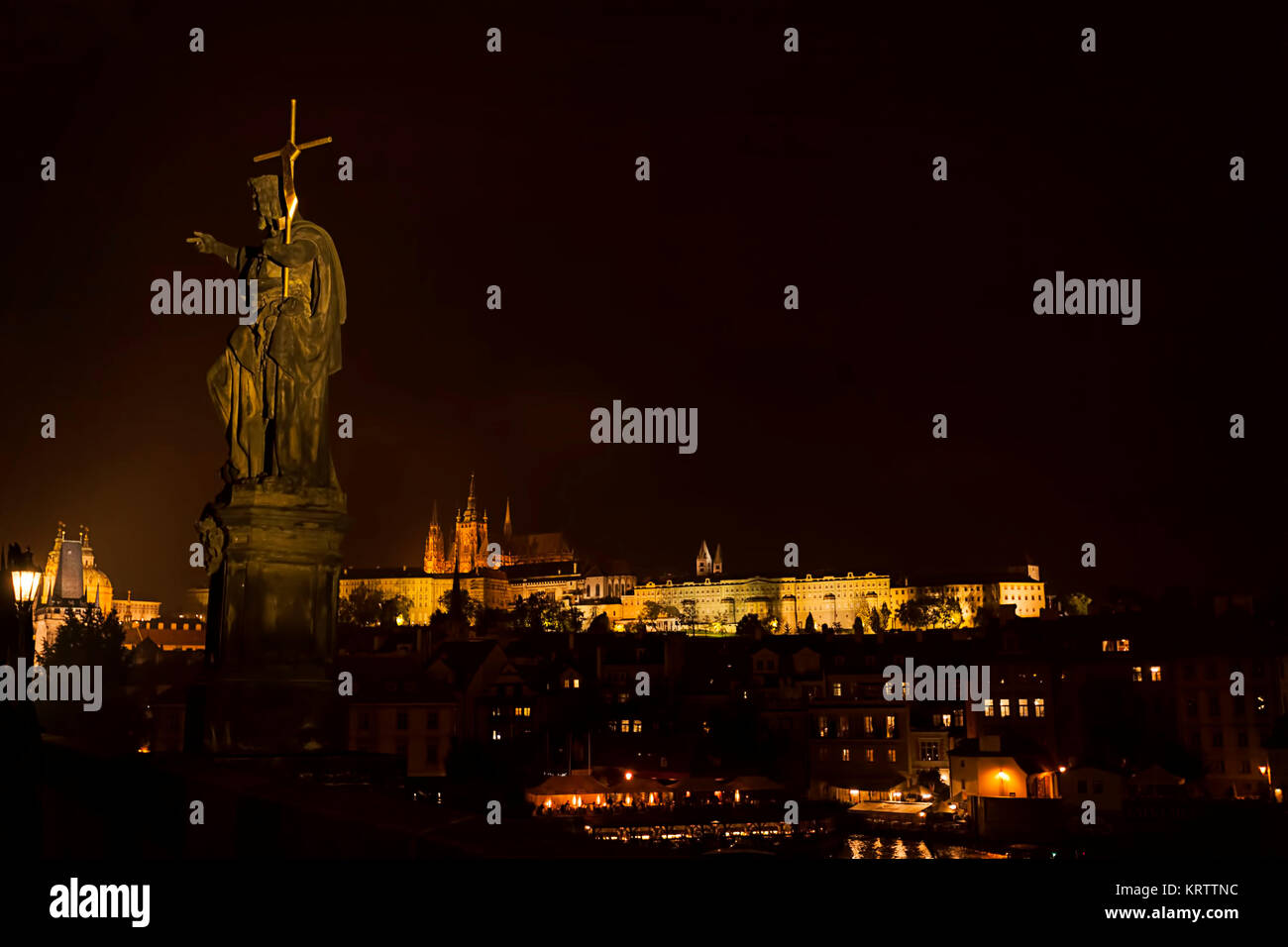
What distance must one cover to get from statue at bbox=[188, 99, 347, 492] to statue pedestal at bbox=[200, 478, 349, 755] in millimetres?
291

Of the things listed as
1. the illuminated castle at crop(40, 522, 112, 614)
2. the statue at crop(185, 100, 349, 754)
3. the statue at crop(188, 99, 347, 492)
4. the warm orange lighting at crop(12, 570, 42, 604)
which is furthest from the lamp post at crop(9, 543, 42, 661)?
the illuminated castle at crop(40, 522, 112, 614)

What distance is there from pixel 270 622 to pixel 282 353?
225cm

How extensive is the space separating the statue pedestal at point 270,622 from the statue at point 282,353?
291 millimetres

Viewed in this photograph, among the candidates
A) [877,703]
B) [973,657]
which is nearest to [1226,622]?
[973,657]

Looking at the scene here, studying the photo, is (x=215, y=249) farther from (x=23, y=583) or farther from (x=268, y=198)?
(x=23, y=583)

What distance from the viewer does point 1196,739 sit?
6806 centimetres

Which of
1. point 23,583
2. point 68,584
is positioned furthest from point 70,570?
point 23,583

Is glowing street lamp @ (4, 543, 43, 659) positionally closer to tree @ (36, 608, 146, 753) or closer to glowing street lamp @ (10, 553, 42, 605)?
glowing street lamp @ (10, 553, 42, 605)

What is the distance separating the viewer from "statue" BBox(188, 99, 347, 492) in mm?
11219

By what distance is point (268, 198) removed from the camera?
38.0 ft
